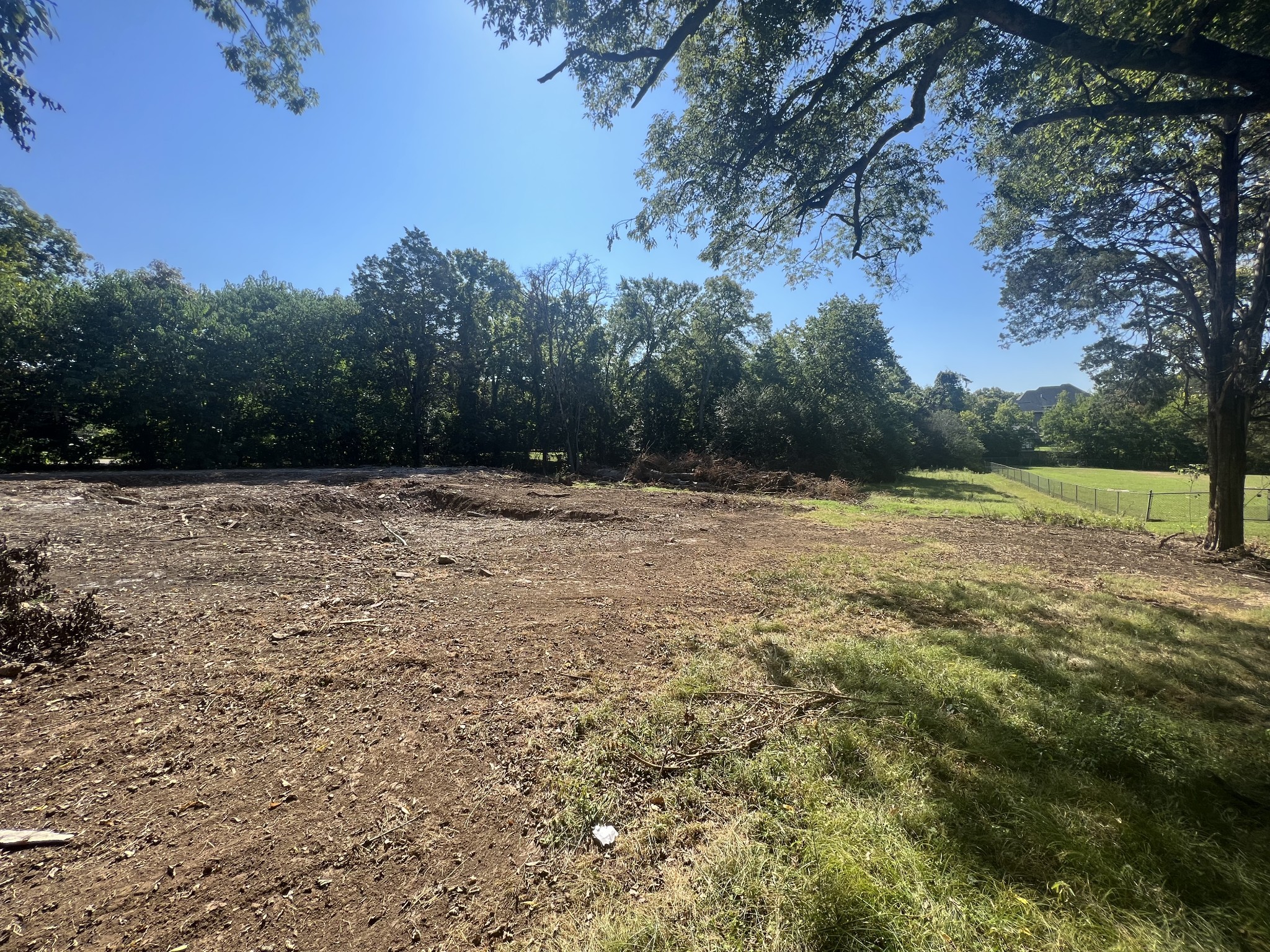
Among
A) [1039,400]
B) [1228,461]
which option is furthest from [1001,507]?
[1039,400]

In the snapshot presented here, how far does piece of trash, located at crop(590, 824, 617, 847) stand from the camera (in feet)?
6.34

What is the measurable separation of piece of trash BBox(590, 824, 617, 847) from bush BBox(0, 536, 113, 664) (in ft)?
13.3

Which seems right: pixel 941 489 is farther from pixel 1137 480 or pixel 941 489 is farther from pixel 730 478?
pixel 1137 480

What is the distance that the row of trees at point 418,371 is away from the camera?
13922mm

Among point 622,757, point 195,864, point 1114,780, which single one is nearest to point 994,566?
point 1114,780

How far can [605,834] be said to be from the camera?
1963 mm

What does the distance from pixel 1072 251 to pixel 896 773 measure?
11.3 m

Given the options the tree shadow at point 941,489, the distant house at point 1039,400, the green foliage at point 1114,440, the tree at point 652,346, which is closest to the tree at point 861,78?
the tree shadow at point 941,489

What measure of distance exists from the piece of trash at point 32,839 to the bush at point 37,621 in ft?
6.24

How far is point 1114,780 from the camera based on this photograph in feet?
7.29

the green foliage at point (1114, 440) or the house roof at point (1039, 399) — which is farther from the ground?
the house roof at point (1039, 399)

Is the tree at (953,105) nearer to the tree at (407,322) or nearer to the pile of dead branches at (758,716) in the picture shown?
the pile of dead branches at (758,716)

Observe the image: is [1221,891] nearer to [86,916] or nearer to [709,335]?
[86,916]

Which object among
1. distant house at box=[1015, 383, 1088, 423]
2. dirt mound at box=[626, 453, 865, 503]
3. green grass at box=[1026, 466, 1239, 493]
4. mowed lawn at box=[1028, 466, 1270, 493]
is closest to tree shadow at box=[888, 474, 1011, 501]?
dirt mound at box=[626, 453, 865, 503]
